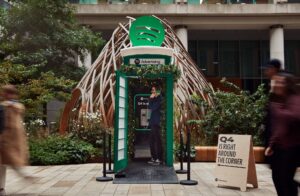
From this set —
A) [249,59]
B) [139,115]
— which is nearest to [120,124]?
[139,115]

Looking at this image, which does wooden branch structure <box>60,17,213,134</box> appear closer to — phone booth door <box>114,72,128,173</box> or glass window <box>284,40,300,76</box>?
phone booth door <box>114,72,128,173</box>

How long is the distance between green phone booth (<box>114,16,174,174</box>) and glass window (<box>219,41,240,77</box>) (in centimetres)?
2607

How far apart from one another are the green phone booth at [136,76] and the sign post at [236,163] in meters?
2.41

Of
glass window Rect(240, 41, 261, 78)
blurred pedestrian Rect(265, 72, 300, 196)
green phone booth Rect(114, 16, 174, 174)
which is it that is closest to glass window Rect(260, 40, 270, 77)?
glass window Rect(240, 41, 261, 78)

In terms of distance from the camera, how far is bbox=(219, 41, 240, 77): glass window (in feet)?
123

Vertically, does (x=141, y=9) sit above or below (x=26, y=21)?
above

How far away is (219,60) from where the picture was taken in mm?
37375

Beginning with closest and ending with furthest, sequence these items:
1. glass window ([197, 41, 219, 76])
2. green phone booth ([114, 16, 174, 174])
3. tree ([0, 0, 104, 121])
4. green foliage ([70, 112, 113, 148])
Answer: green phone booth ([114, 16, 174, 174]), green foliage ([70, 112, 113, 148]), tree ([0, 0, 104, 121]), glass window ([197, 41, 219, 76])

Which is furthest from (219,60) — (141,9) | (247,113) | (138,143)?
(138,143)

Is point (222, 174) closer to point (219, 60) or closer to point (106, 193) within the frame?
point (106, 193)

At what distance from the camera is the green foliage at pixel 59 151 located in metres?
13.4

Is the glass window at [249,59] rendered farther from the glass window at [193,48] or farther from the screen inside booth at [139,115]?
the screen inside booth at [139,115]

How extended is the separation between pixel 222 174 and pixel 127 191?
2.02 m

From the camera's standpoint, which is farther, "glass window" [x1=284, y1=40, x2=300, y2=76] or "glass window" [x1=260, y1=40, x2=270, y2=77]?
"glass window" [x1=260, y1=40, x2=270, y2=77]
